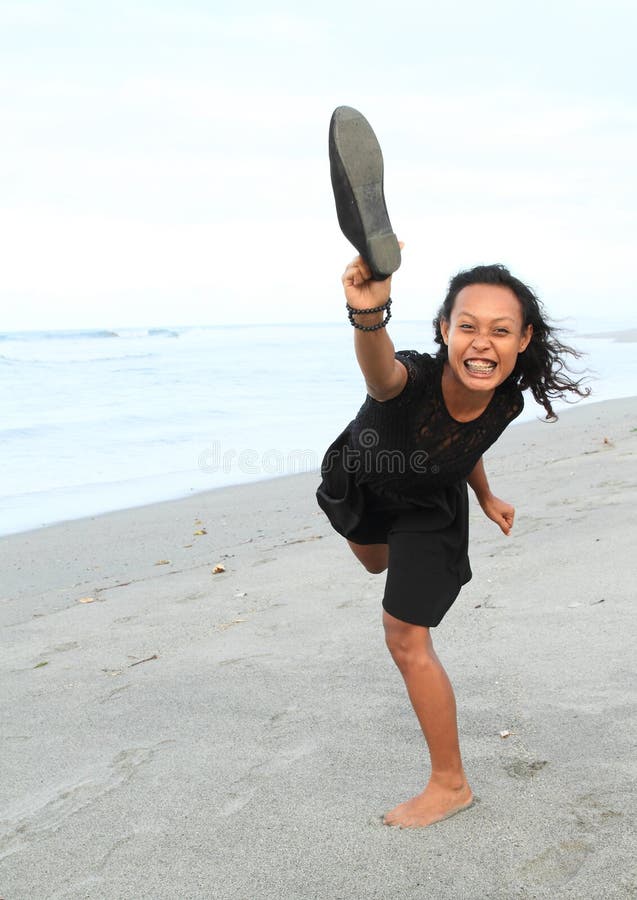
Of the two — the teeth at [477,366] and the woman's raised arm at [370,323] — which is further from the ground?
the woman's raised arm at [370,323]

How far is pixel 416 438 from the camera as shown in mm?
2484

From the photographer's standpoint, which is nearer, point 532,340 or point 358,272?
point 358,272

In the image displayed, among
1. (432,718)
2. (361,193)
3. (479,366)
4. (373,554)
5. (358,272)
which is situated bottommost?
(432,718)

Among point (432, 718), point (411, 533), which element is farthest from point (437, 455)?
point (432, 718)

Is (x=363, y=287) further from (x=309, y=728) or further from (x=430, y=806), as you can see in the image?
(x=309, y=728)

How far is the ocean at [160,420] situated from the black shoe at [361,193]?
10.2 feet

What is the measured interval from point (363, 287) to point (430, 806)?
4.37 ft

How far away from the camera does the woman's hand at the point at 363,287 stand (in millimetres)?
2045

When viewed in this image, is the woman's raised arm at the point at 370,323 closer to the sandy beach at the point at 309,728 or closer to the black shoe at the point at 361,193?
the black shoe at the point at 361,193

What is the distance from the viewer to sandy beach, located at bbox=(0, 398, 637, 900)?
88.3 inches

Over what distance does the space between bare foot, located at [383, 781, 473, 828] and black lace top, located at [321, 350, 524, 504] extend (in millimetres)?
756

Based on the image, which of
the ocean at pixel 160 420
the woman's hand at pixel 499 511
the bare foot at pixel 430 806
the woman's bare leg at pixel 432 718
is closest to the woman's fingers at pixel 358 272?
the woman's bare leg at pixel 432 718

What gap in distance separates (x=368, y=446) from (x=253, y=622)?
181cm
